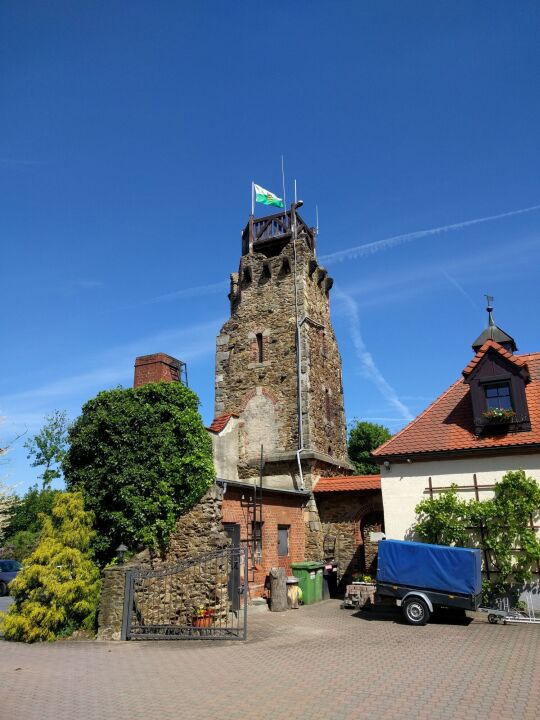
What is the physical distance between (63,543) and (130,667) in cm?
426

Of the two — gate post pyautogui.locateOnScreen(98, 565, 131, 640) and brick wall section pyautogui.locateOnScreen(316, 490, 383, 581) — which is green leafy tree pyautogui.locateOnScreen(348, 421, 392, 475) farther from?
gate post pyautogui.locateOnScreen(98, 565, 131, 640)

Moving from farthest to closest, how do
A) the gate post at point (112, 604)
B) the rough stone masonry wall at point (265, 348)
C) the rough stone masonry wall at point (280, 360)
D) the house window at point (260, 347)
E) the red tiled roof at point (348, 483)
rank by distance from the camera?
the house window at point (260, 347) → the rough stone masonry wall at point (265, 348) → the rough stone masonry wall at point (280, 360) → the red tiled roof at point (348, 483) → the gate post at point (112, 604)

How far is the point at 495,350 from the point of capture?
50.3 feet

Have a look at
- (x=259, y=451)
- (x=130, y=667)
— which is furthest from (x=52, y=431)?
(x=130, y=667)

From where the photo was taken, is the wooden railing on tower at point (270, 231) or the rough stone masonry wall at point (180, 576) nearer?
the rough stone masonry wall at point (180, 576)

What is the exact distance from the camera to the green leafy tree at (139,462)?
41.1ft

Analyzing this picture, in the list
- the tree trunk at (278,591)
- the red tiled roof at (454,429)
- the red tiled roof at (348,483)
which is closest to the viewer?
the red tiled roof at (454,429)

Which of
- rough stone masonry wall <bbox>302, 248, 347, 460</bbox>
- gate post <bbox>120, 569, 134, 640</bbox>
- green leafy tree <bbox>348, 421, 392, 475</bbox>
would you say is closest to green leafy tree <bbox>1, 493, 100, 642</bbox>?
gate post <bbox>120, 569, 134, 640</bbox>

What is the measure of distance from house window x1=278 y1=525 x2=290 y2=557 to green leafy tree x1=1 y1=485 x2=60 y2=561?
23728 mm

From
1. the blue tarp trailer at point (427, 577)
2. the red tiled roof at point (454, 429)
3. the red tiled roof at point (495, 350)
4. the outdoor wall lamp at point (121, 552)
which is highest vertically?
the red tiled roof at point (495, 350)

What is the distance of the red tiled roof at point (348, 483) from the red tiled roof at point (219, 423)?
14.7ft

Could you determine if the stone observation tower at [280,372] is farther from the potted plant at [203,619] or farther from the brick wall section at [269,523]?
the potted plant at [203,619]

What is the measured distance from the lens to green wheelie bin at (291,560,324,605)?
640 inches

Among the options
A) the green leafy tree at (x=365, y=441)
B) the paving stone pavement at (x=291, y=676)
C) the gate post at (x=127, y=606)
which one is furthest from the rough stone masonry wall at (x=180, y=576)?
the green leafy tree at (x=365, y=441)
